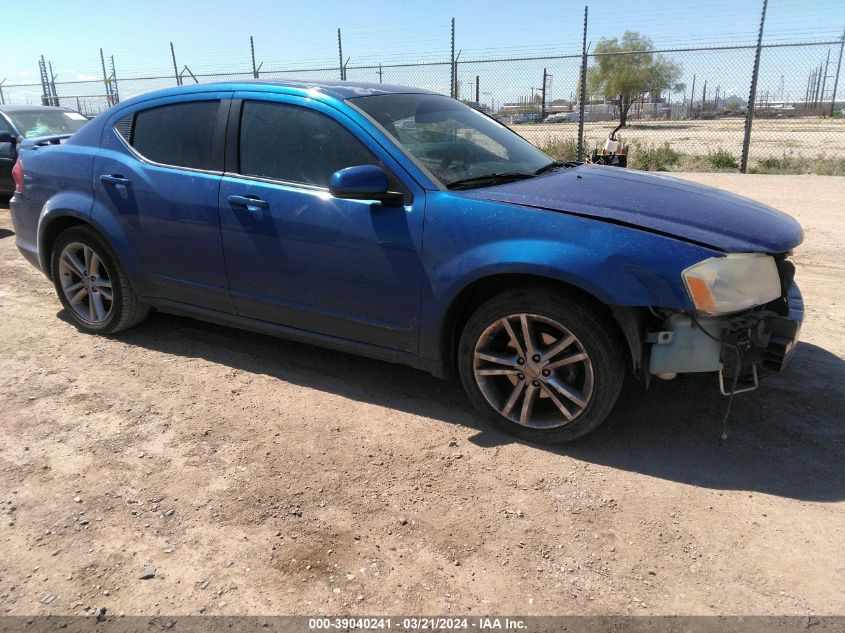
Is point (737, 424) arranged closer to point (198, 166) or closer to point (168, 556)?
point (168, 556)

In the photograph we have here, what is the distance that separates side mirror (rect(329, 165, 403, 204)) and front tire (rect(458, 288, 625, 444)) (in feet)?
2.50

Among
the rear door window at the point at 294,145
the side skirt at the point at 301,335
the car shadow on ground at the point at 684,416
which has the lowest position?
the car shadow on ground at the point at 684,416

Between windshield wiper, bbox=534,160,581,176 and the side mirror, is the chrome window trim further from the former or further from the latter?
windshield wiper, bbox=534,160,581,176

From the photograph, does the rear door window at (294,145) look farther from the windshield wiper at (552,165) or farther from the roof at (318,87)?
the windshield wiper at (552,165)

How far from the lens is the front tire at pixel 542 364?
2.94 m

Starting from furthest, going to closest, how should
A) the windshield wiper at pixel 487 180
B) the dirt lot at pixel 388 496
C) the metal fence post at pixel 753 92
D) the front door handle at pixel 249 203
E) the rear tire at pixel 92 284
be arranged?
the metal fence post at pixel 753 92 < the rear tire at pixel 92 284 < the front door handle at pixel 249 203 < the windshield wiper at pixel 487 180 < the dirt lot at pixel 388 496

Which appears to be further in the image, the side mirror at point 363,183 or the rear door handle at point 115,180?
the rear door handle at point 115,180

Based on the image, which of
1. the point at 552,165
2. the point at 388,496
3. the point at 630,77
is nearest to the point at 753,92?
the point at 552,165

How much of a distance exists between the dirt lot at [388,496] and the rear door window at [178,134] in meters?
1.33

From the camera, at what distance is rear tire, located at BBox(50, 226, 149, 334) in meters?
4.39

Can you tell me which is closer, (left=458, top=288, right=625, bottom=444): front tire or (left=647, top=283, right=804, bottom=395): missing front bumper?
(left=647, top=283, right=804, bottom=395): missing front bumper

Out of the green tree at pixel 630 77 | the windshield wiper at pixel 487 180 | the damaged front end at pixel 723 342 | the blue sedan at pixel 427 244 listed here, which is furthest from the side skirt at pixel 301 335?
the green tree at pixel 630 77

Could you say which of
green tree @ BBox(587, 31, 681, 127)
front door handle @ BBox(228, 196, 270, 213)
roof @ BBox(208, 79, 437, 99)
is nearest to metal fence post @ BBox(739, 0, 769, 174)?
roof @ BBox(208, 79, 437, 99)

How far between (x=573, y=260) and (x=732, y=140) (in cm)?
2300
